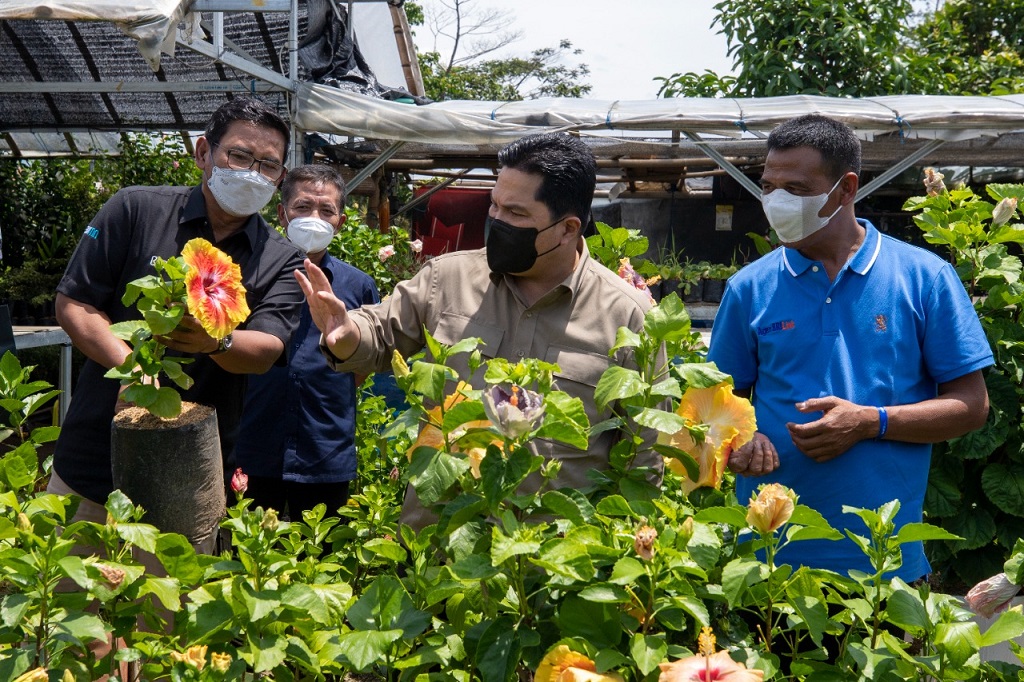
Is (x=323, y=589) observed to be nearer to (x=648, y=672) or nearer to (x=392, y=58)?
(x=648, y=672)

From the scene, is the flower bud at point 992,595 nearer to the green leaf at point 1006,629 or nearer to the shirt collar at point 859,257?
the green leaf at point 1006,629

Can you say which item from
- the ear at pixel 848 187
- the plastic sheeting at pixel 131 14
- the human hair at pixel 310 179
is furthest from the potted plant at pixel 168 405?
the plastic sheeting at pixel 131 14

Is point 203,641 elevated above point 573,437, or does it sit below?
below

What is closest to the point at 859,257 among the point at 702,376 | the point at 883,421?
the point at 883,421

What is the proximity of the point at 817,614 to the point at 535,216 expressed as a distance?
3.47ft

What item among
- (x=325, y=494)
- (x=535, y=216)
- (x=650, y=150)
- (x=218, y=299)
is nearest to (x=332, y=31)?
(x=650, y=150)

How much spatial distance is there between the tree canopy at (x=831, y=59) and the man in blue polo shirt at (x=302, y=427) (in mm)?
6985

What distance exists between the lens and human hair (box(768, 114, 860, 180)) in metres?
2.14

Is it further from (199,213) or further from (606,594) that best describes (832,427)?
(199,213)

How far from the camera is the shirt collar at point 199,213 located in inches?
85.7

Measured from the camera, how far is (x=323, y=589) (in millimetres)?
1247

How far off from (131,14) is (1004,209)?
3790 mm

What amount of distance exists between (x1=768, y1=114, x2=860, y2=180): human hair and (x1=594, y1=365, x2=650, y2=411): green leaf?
1131 mm

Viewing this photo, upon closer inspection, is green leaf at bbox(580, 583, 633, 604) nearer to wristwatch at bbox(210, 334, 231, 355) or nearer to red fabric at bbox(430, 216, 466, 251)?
wristwatch at bbox(210, 334, 231, 355)
